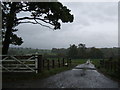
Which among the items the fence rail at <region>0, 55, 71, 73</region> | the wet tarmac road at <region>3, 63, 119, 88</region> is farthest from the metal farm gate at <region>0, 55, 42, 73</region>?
the wet tarmac road at <region>3, 63, 119, 88</region>

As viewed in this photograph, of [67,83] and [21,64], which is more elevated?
[21,64]

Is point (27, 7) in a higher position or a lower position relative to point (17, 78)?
higher

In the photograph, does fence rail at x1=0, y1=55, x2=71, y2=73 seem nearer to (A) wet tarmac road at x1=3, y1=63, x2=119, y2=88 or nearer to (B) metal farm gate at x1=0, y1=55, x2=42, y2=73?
(B) metal farm gate at x1=0, y1=55, x2=42, y2=73

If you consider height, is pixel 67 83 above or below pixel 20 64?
below

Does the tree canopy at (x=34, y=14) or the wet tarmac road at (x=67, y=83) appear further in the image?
the tree canopy at (x=34, y=14)

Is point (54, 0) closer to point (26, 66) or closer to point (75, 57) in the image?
point (26, 66)

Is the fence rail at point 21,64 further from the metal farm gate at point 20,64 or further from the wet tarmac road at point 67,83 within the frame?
the wet tarmac road at point 67,83

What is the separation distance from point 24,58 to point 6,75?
162 centimetres

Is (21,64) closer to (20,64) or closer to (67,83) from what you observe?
(20,64)

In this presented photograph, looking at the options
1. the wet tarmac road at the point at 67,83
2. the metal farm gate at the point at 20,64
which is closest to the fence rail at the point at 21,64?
the metal farm gate at the point at 20,64

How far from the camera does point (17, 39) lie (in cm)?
1923

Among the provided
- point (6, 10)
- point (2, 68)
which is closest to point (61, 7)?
point (6, 10)

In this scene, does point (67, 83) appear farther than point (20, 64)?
No

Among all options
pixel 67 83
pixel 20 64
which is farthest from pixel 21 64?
pixel 67 83
